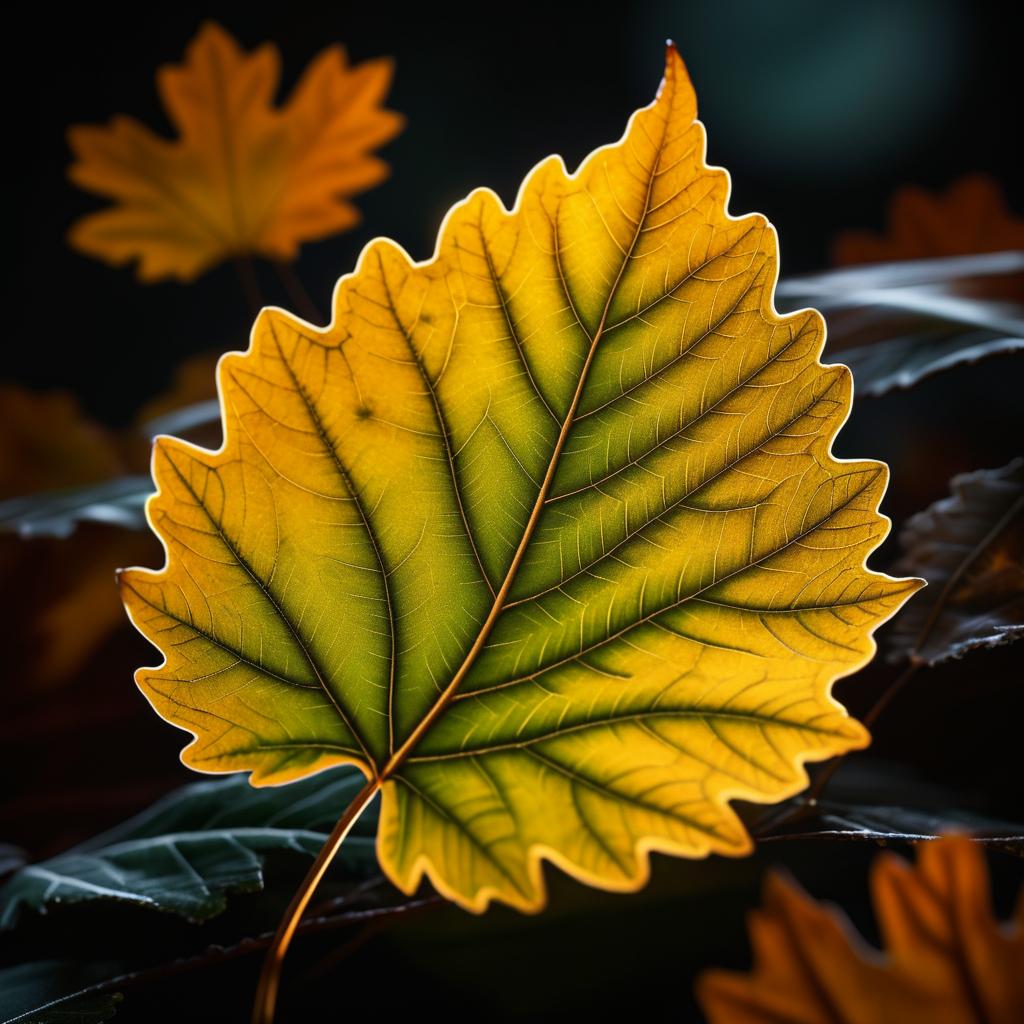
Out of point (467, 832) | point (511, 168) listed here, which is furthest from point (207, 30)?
point (467, 832)

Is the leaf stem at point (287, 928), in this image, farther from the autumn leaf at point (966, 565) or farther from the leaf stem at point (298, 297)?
the leaf stem at point (298, 297)

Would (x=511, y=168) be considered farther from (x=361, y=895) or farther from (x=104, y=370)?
(x=361, y=895)

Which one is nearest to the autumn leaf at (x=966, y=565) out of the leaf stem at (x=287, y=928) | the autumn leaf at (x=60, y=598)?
the leaf stem at (x=287, y=928)

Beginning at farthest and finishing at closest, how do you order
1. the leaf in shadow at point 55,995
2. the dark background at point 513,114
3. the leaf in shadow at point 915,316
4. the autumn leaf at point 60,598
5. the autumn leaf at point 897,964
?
the dark background at point 513,114 → the autumn leaf at point 60,598 → the leaf in shadow at point 915,316 → the leaf in shadow at point 55,995 → the autumn leaf at point 897,964

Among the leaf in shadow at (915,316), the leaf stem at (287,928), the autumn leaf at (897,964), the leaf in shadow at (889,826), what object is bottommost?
the autumn leaf at (897,964)

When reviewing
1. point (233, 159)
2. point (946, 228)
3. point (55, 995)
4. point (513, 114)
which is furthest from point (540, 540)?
point (513, 114)

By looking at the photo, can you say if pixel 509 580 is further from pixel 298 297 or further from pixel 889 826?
pixel 298 297
